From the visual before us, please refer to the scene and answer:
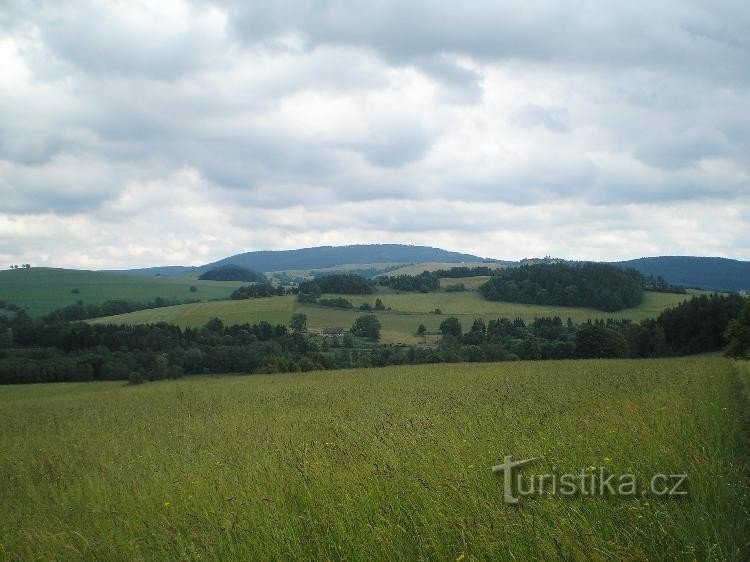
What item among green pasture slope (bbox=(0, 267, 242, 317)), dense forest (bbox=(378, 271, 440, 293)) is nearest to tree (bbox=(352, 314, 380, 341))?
dense forest (bbox=(378, 271, 440, 293))

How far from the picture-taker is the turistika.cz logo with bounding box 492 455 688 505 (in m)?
5.64

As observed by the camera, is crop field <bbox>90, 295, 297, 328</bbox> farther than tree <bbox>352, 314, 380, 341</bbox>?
Yes

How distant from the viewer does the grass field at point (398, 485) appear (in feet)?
16.5

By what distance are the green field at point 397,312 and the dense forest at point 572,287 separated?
260 cm

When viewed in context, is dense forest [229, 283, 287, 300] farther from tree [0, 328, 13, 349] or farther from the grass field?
the grass field

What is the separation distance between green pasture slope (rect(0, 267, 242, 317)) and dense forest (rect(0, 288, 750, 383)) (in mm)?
32372

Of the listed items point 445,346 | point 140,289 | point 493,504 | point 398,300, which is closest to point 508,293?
point 398,300

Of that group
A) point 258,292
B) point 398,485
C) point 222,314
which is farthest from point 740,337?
point 258,292

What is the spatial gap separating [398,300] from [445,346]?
4017 centimetres

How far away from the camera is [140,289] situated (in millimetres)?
152375

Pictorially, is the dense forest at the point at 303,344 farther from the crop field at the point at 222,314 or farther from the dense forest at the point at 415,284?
the dense forest at the point at 415,284

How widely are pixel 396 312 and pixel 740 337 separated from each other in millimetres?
73549

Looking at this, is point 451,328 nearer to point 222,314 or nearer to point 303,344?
point 303,344

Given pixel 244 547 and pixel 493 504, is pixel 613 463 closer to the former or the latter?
pixel 493 504
